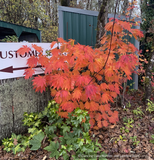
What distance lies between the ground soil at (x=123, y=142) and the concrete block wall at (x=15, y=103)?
44 cm

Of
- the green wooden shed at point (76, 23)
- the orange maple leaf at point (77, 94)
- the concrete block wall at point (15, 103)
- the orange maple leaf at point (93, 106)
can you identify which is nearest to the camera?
the orange maple leaf at point (77, 94)

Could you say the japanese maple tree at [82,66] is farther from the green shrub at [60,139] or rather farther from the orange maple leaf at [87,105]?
the green shrub at [60,139]

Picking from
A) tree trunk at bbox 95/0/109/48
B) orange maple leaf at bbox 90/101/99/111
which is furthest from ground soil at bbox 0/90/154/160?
tree trunk at bbox 95/0/109/48

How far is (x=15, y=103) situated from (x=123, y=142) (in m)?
2.46

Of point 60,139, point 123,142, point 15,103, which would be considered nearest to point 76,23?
point 15,103

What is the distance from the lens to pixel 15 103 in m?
2.84

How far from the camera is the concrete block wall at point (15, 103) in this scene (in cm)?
267

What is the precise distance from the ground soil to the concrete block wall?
44 cm

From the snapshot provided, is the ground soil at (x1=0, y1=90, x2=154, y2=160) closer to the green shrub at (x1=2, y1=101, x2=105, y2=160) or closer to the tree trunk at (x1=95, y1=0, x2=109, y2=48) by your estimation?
the green shrub at (x1=2, y1=101, x2=105, y2=160)

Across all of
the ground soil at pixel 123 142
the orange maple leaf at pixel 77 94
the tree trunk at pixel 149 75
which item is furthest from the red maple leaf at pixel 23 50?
the tree trunk at pixel 149 75

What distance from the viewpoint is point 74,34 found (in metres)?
4.71

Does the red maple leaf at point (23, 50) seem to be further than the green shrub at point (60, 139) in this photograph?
Yes

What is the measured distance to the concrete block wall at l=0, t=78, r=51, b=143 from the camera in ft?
8.77

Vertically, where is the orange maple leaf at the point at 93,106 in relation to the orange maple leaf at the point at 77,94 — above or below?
below
